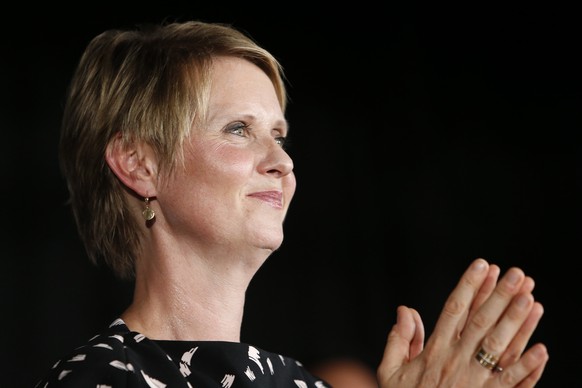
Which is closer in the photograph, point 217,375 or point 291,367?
point 217,375

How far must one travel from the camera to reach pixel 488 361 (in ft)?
4.63

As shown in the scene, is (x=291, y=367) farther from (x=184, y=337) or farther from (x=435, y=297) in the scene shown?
(x=435, y=297)

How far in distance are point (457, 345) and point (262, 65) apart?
83cm

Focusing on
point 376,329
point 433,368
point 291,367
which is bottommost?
point 376,329

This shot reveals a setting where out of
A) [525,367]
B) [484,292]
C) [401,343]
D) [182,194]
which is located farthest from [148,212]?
[525,367]

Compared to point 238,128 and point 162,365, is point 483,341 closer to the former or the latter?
point 162,365

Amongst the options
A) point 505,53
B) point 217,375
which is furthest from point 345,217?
point 217,375

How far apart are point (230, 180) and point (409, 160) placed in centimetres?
237

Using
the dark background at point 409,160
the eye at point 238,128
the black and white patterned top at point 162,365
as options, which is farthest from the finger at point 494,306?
the dark background at point 409,160

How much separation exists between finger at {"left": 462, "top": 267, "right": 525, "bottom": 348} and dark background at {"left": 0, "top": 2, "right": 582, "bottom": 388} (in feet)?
7.73

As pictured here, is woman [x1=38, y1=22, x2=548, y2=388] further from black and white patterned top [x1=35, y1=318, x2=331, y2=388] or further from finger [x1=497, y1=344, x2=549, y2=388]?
finger [x1=497, y1=344, x2=549, y2=388]

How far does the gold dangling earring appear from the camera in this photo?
183cm

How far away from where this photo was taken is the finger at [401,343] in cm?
152

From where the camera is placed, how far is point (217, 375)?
168cm
